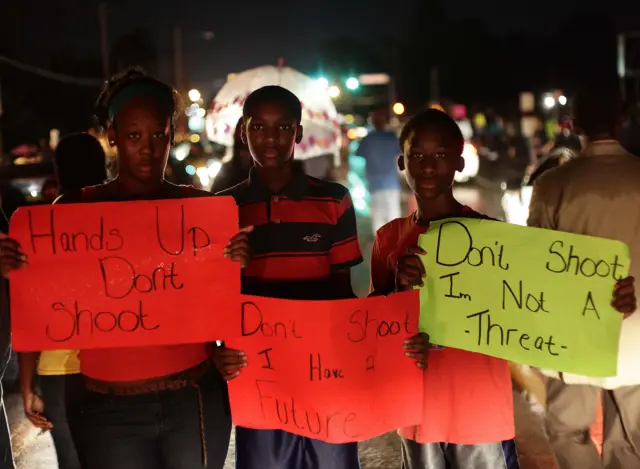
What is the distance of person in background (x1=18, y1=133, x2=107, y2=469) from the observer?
301 centimetres

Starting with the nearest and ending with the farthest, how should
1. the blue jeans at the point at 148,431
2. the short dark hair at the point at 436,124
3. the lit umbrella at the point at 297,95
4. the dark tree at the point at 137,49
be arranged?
1. the blue jeans at the point at 148,431
2. the short dark hair at the point at 436,124
3. the lit umbrella at the point at 297,95
4. the dark tree at the point at 137,49

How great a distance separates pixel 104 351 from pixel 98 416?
229 mm

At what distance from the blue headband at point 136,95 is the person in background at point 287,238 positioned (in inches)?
16.3

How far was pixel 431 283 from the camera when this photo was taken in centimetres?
317

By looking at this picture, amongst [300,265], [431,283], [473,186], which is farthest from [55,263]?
[473,186]

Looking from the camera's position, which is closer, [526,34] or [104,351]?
[104,351]

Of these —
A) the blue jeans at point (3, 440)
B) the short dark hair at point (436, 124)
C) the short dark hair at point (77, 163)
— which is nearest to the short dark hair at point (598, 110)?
the short dark hair at point (436, 124)

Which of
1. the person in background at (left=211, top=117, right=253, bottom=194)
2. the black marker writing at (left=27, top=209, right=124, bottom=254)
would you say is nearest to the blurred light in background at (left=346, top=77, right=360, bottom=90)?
the person in background at (left=211, top=117, right=253, bottom=194)

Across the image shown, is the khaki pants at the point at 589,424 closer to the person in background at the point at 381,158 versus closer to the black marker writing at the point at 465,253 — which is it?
the black marker writing at the point at 465,253

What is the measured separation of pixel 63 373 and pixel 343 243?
144 centimetres

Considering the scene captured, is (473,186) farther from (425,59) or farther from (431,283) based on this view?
(425,59)

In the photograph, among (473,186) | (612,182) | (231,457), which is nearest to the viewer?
(612,182)

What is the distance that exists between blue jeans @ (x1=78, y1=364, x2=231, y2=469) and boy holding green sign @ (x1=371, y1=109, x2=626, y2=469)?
2.87ft

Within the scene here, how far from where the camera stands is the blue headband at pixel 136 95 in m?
2.88
